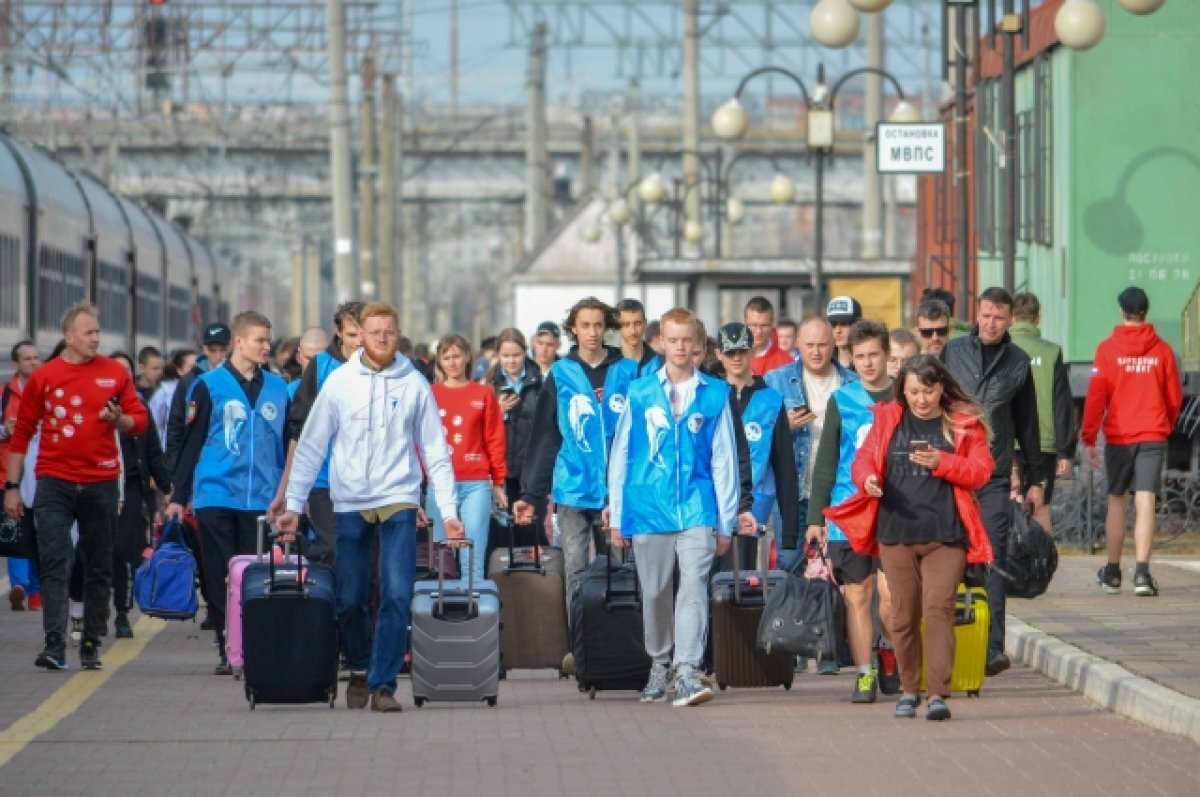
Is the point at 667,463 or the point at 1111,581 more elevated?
the point at 667,463

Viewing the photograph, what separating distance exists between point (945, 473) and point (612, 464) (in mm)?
1727

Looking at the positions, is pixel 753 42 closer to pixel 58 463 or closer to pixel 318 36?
pixel 318 36

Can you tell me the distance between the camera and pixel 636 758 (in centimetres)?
1041

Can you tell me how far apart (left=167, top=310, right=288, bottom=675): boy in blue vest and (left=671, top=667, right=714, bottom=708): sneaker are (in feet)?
9.76

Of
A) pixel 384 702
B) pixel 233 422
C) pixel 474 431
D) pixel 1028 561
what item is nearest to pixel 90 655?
pixel 233 422

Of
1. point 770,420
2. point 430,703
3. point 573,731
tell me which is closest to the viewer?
point 573,731

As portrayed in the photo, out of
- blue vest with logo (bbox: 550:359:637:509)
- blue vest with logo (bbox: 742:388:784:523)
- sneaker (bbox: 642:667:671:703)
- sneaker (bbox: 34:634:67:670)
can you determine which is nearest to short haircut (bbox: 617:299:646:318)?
blue vest with logo (bbox: 550:359:637:509)

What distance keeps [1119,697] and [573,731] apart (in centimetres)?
250

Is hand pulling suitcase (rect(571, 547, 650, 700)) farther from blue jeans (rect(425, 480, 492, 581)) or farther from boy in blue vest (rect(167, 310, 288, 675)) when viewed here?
blue jeans (rect(425, 480, 492, 581))

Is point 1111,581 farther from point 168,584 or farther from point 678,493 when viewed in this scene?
point 168,584

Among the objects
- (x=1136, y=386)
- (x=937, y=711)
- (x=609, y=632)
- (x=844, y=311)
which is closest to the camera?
(x=937, y=711)

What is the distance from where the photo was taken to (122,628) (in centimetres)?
1678

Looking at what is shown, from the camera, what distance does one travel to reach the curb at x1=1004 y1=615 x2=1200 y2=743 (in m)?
11.1

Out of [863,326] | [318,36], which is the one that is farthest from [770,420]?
[318,36]
